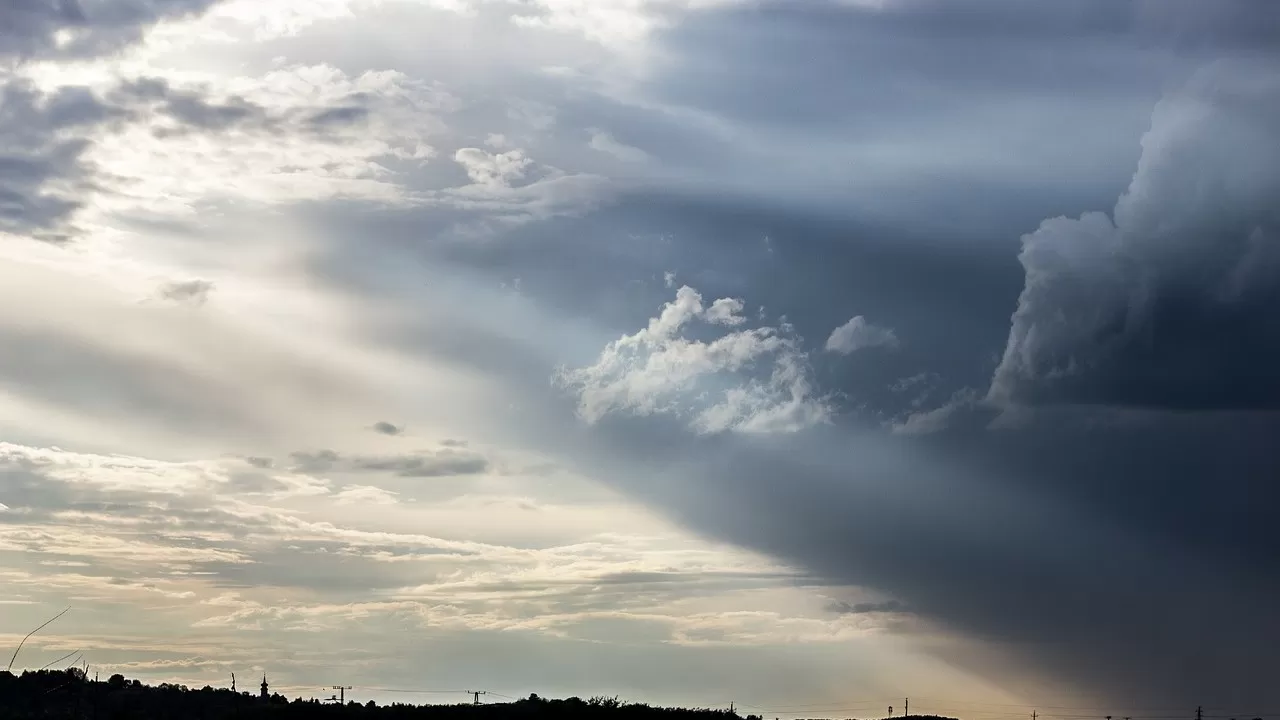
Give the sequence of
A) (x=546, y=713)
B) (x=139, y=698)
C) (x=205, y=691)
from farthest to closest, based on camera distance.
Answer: (x=205, y=691) → (x=139, y=698) → (x=546, y=713)

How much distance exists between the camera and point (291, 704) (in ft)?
459

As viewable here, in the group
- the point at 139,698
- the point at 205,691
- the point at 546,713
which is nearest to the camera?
the point at 546,713

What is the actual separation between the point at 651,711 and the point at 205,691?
5492cm

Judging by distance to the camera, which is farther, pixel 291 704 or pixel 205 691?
pixel 205 691

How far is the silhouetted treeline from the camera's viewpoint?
134125mm

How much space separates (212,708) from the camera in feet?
474

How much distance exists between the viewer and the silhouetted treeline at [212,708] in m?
134

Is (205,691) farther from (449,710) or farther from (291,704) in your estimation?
(449,710)

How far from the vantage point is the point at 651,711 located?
144 meters

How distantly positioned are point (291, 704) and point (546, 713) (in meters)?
25.9

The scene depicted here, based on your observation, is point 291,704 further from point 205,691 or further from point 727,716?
point 727,716

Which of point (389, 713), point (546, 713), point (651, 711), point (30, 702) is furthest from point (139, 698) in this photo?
point (651, 711)

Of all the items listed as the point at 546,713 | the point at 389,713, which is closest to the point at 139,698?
the point at 389,713

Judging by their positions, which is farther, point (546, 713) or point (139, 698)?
point (139, 698)
